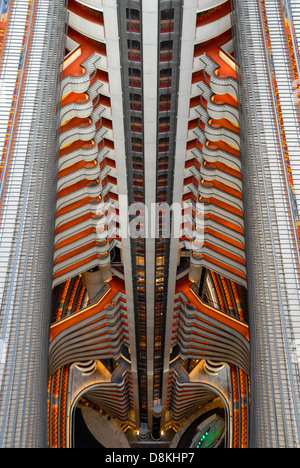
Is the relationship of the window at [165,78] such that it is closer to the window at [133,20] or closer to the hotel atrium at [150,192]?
the hotel atrium at [150,192]

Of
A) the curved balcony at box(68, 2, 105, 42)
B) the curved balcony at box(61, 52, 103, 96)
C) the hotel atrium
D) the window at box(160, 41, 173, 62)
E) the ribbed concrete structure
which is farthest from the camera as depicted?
the curved balcony at box(61, 52, 103, 96)

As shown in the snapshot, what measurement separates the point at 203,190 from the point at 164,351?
22.5 metres

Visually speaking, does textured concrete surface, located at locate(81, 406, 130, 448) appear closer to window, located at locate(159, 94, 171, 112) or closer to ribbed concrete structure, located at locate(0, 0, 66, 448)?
ribbed concrete structure, located at locate(0, 0, 66, 448)

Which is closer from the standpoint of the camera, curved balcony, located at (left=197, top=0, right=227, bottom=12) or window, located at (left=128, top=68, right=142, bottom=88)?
curved balcony, located at (left=197, top=0, right=227, bottom=12)

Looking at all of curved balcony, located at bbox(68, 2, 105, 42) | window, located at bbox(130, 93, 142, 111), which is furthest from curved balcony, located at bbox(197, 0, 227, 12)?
window, located at bbox(130, 93, 142, 111)

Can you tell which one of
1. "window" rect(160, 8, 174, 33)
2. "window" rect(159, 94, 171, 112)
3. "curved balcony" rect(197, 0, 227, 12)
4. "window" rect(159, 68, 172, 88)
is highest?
"curved balcony" rect(197, 0, 227, 12)

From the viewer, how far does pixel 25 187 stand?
24875 millimetres

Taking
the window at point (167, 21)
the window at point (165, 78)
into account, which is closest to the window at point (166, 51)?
the window at point (165, 78)

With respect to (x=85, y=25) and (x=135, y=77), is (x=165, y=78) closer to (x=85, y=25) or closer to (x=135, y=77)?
(x=135, y=77)

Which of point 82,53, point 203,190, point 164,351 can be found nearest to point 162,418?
point 164,351

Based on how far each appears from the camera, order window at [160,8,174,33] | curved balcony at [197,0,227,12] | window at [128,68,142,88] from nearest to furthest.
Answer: window at [160,8,174,33], curved balcony at [197,0,227,12], window at [128,68,142,88]

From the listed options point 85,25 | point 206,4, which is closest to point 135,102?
point 85,25

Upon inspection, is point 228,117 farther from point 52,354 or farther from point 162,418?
point 162,418

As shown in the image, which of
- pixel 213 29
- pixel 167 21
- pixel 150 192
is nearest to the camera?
pixel 167 21
